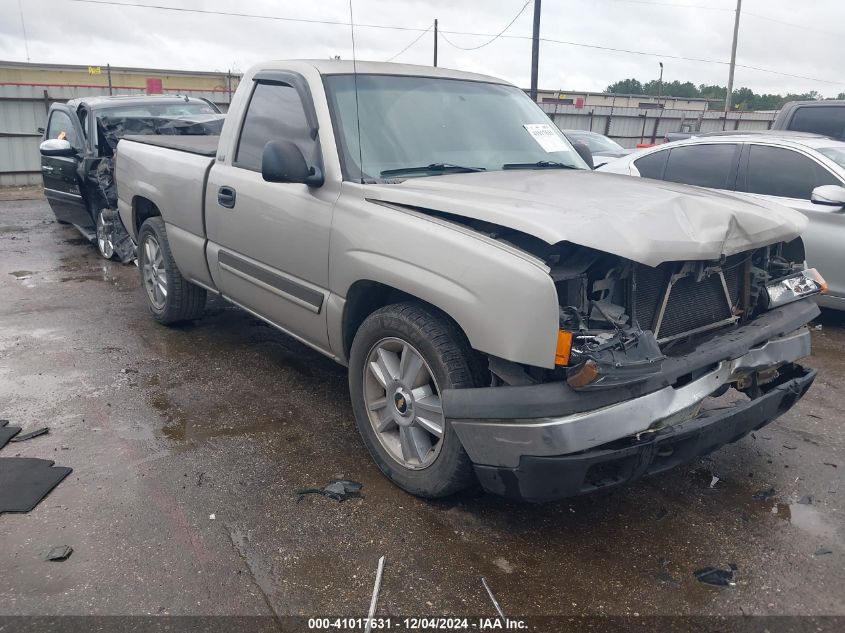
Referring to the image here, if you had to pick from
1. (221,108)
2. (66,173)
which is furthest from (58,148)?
(221,108)

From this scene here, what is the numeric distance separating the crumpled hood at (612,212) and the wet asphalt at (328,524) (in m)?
1.28

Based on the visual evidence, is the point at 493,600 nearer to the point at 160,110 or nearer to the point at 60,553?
the point at 60,553

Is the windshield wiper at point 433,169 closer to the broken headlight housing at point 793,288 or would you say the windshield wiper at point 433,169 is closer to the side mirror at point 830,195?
the broken headlight housing at point 793,288

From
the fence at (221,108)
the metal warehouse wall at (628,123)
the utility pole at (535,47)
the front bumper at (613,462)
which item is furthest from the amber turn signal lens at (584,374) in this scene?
the metal warehouse wall at (628,123)

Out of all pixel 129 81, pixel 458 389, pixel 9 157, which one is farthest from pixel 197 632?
pixel 129 81

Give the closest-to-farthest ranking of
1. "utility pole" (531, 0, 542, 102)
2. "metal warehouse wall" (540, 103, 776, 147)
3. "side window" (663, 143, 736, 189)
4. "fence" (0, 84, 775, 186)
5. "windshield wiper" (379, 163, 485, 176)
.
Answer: "windshield wiper" (379, 163, 485, 176), "side window" (663, 143, 736, 189), "fence" (0, 84, 775, 186), "utility pole" (531, 0, 542, 102), "metal warehouse wall" (540, 103, 776, 147)

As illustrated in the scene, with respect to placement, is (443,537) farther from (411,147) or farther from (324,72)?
(324,72)

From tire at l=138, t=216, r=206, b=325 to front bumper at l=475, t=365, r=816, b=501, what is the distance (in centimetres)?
358

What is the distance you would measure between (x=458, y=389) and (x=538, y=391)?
0.37 meters

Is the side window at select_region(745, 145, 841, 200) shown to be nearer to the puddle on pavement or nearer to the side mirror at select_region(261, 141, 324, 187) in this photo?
the puddle on pavement

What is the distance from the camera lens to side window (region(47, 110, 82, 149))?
832cm

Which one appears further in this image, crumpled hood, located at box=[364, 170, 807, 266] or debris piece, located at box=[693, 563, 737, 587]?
debris piece, located at box=[693, 563, 737, 587]

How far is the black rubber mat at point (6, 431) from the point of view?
12.4 ft

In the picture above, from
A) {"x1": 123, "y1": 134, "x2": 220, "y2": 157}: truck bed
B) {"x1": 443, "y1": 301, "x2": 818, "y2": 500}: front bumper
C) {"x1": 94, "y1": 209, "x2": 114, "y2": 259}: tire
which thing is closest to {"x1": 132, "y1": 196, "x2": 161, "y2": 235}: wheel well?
{"x1": 123, "y1": 134, "x2": 220, "y2": 157}: truck bed
